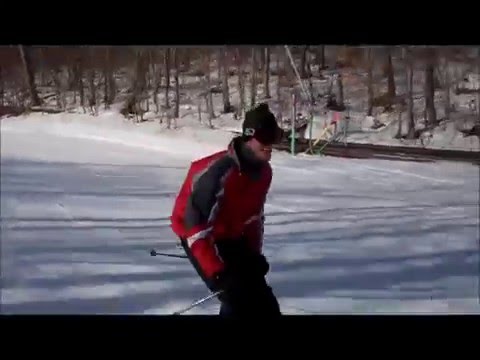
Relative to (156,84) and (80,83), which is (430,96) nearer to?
(156,84)

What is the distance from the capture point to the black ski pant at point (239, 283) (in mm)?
2441

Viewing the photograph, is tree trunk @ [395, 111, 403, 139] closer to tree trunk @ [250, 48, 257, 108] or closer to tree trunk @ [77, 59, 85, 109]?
tree trunk @ [250, 48, 257, 108]

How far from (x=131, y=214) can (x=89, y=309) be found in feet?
1.52

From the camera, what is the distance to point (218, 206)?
243 cm

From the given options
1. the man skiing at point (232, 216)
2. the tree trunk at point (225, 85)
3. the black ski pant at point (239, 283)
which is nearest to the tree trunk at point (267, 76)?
the tree trunk at point (225, 85)

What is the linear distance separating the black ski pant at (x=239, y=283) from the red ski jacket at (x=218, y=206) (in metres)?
0.03

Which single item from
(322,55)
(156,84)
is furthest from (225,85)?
(322,55)

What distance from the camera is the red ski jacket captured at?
2365mm

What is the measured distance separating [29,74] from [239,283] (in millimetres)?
1514

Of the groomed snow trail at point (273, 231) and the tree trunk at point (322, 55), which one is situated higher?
the tree trunk at point (322, 55)

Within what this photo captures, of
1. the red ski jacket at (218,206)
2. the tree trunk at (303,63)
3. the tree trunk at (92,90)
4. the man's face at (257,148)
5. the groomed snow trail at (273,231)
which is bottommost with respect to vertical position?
the groomed snow trail at (273,231)

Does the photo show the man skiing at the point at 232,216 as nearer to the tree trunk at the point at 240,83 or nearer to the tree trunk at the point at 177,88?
the tree trunk at the point at 240,83
